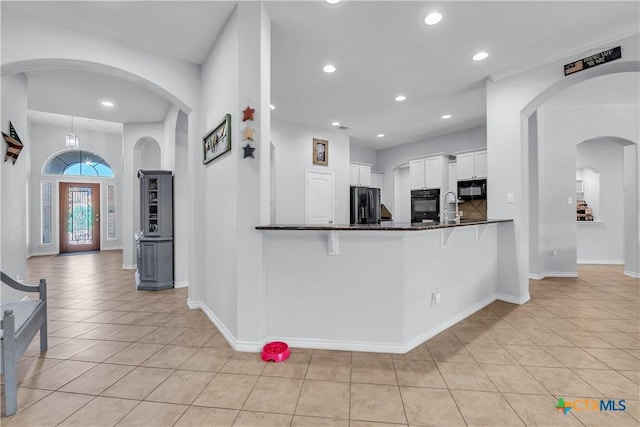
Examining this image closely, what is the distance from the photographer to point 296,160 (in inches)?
231

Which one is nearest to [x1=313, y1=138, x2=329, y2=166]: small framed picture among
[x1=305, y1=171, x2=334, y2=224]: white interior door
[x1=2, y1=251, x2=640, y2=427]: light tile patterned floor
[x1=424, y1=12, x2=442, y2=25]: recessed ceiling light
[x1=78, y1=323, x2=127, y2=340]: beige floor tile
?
[x1=305, y1=171, x2=334, y2=224]: white interior door

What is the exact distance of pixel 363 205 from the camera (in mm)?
6898

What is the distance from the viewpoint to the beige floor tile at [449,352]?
2150mm

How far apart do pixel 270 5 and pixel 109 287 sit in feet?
14.6

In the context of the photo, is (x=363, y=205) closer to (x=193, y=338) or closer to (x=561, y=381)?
(x=193, y=338)

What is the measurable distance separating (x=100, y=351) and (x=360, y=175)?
20.1 feet

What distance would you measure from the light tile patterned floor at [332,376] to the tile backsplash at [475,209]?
284 cm

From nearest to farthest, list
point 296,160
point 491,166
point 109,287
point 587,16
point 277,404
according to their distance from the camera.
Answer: point 277,404 < point 587,16 < point 491,166 < point 109,287 < point 296,160

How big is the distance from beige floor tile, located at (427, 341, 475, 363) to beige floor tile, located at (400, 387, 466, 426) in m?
0.45

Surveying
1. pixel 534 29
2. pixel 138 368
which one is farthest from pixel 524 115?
pixel 138 368

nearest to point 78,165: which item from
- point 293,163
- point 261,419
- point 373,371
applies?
point 293,163

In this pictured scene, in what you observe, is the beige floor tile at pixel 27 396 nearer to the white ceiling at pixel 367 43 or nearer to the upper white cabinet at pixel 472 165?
the white ceiling at pixel 367 43

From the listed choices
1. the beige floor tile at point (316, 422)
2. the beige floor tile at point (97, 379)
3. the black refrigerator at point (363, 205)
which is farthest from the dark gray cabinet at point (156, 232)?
the black refrigerator at point (363, 205)

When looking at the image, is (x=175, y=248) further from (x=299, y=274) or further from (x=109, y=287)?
(x=299, y=274)
